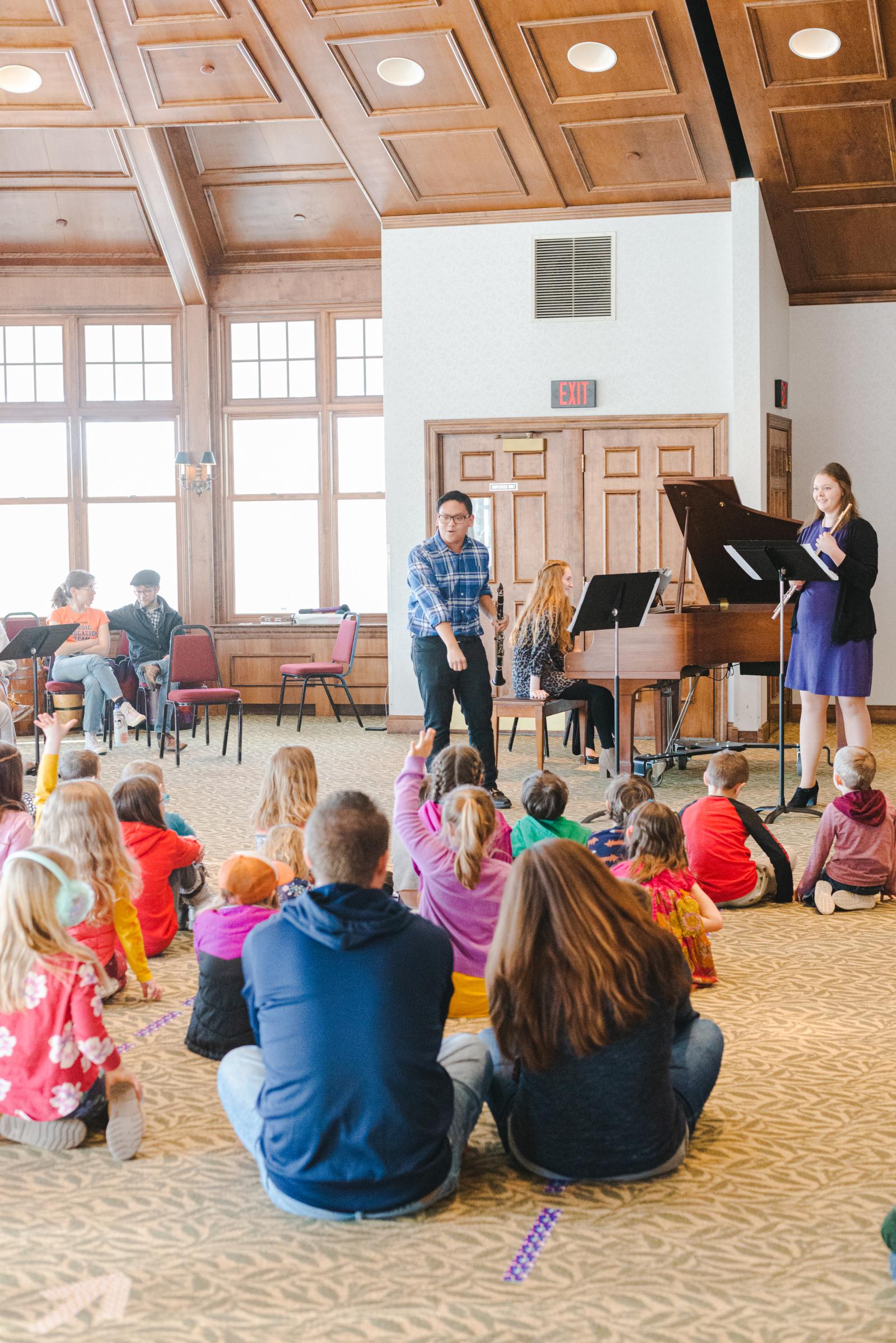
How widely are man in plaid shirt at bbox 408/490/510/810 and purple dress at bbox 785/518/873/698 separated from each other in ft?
4.79

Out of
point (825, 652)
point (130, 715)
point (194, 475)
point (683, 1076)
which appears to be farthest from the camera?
point (194, 475)

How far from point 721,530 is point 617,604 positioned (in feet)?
2.30

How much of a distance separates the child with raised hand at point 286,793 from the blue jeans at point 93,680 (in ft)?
18.3

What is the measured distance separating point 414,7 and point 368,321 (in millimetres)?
3749

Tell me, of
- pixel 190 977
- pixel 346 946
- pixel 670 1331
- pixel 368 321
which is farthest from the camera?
pixel 368 321

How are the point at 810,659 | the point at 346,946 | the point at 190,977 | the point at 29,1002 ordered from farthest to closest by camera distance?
1. the point at 810,659
2. the point at 190,977
3. the point at 29,1002
4. the point at 346,946

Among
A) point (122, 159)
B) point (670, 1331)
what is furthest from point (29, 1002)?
point (122, 159)

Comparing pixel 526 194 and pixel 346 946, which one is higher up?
pixel 526 194

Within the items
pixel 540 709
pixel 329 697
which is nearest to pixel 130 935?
pixel 540 709

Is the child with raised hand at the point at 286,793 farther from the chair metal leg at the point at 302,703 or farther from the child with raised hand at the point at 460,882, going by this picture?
the chair metal leg at the point at 302,703

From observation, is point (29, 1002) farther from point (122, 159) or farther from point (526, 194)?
point (122, 159)

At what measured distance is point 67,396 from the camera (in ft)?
37.3

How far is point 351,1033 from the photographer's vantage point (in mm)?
2252

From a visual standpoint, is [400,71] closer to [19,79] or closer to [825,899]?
[19,79]
